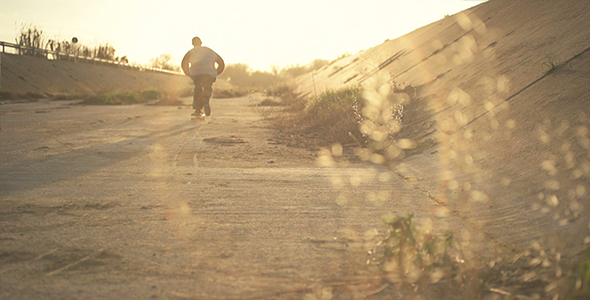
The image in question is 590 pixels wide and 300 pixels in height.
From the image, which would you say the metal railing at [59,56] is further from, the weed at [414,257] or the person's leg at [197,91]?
the weed at [414,257]

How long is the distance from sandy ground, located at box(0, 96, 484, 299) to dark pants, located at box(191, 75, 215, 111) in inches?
193

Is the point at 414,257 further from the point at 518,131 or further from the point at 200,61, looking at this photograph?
the point at 200,61

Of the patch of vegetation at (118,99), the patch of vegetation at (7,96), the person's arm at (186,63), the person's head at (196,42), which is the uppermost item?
the person's head at (196,42)

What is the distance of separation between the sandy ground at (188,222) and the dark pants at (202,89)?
193 inches

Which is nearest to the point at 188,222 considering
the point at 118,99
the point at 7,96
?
the point at 118,99

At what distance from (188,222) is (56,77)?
97.2 feet

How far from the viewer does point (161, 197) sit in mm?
4043

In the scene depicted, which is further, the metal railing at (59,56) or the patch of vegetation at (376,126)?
the metal railing at (59,56)

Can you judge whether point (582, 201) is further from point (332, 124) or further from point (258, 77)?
point (258, 77)

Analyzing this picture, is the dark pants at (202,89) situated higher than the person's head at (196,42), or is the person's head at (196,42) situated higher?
the person's head at (196,42)

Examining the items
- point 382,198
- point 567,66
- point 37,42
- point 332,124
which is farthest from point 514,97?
point 37,42

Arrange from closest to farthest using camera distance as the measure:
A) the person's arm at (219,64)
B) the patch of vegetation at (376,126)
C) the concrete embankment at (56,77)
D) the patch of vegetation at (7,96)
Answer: the patch of vegetation at (376,126) < the person's arm at (219,64) < the patch of vegetation at (7,96) < the concrete embankment at (56,77)

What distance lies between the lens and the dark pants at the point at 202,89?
37.1 ft

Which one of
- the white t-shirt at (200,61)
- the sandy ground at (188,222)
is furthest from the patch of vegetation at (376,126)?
the white t-shirt at (200,61)
